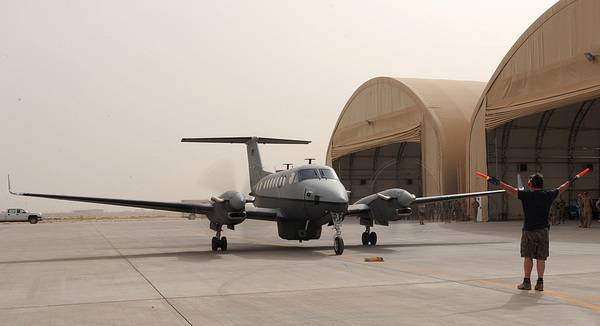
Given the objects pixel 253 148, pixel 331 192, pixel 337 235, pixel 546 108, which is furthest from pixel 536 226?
pixel 546 108

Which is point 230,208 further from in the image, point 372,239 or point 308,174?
point 372,239

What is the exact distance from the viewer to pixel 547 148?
41.5m

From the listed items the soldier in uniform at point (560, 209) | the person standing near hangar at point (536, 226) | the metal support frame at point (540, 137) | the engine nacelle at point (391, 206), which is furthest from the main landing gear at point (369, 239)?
the metal support frame at point (540, 137)

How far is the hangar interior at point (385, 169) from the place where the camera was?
183 ft

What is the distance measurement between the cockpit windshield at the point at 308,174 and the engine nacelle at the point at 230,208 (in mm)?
2039

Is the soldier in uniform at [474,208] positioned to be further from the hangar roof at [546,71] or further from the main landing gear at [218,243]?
the main landing gear at [218,243]

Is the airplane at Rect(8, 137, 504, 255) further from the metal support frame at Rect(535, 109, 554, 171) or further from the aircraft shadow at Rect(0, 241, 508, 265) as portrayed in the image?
the metal support frame at Rect(535, 109, 554, 171)

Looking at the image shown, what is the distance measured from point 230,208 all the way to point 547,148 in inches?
1155

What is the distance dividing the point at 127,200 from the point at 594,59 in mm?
21765

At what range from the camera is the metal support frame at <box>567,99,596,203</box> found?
40062 mm

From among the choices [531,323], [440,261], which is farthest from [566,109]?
[531,323]

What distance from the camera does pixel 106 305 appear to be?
934 centimetres

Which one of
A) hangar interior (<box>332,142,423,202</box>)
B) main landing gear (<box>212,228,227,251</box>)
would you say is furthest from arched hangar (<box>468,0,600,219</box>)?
main landing gear (<box>212,228,227,251</box>)

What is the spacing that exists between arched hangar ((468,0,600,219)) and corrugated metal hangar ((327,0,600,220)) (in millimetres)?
57
